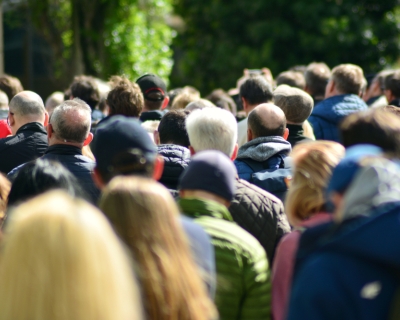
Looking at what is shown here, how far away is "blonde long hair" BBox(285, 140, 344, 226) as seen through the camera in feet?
9.84

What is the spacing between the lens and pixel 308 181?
9.89ft

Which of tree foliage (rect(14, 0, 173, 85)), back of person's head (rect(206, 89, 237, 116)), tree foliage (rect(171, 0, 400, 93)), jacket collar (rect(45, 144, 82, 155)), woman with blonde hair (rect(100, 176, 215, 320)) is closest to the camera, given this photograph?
woman with blonde hair (rect(100, 176, 215, 320))

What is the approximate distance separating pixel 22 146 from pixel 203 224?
2828 mm

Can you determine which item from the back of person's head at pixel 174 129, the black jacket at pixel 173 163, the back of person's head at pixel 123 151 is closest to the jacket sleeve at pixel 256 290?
the back of person's head at pixel 123 151

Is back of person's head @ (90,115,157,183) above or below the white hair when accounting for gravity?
above

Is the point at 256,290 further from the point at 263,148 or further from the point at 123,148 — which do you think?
the point at 263,148

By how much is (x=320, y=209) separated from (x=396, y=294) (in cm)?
86

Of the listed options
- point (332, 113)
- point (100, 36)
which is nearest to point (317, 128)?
point (332, 113)

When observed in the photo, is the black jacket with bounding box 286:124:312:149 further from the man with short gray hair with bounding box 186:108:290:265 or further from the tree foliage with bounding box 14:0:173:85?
the tree foliage with bounding box 14:0:173:85

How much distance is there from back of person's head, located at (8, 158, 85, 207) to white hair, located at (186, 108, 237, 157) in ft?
3.31

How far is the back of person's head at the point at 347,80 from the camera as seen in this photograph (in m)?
6.70

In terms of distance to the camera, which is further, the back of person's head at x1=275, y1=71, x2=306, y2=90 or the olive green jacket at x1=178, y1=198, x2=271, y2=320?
the back of person's head at x1=275, y1=71, x2=306, y2=90

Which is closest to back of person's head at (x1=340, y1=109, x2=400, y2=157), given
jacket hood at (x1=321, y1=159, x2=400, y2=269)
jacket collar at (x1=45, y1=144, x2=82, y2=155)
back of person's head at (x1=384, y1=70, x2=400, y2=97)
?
jacket hood at (x1=321, y1=159, x2=400, y2=269)

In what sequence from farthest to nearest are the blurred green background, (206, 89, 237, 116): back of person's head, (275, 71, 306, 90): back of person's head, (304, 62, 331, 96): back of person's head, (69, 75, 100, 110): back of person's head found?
1. the blurred green background
2. (275, 71, 306, 90): back of person's head
3. (206, 89, 237, 116): back of person's head
4. (304, 62, 331, 96): back of person's head
5. (69, 75, 100, 110): back of person's head
